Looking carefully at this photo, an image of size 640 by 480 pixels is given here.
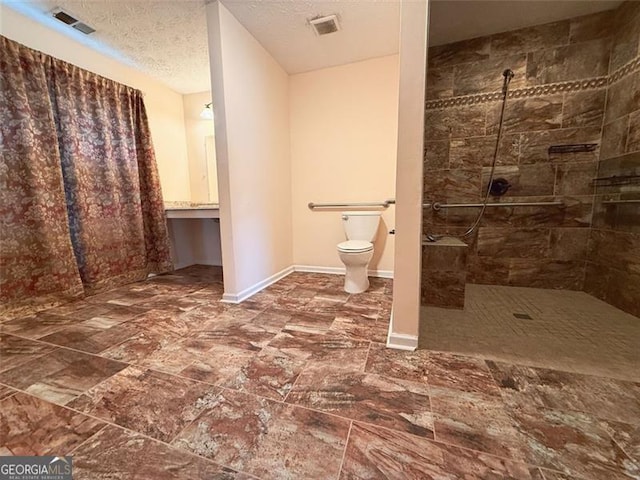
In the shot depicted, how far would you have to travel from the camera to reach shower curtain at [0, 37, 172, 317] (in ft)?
6.05

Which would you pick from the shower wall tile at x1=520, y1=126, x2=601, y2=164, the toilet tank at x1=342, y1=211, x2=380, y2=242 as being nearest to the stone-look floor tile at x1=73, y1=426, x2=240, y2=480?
the toilet tank at x1=342, y1=211, x2=380, y2=242

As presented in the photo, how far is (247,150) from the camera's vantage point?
2211 millimetres

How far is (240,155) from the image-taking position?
212 cm

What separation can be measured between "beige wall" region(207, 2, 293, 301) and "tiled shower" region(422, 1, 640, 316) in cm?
147

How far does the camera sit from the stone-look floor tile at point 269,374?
1122 millimetres

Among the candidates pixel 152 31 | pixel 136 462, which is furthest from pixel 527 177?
pixel 152 31

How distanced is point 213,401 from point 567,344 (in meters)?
1.86

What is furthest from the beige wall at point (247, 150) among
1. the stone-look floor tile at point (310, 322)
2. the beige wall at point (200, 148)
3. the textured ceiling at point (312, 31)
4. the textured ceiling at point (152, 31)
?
the beige wall at point (200, 148)

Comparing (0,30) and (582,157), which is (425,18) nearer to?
(582,157)

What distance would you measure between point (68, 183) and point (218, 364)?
2.11m

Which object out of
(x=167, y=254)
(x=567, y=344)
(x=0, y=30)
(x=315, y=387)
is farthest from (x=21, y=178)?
(x=567, y=344)

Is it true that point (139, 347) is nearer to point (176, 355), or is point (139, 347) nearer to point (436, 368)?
point (176, 355)

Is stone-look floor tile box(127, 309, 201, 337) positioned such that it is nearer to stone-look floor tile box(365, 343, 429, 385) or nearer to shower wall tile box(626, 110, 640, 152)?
stone-look floor tile box(365, 343, 429, 385)

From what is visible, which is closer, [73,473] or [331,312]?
[73,473]
